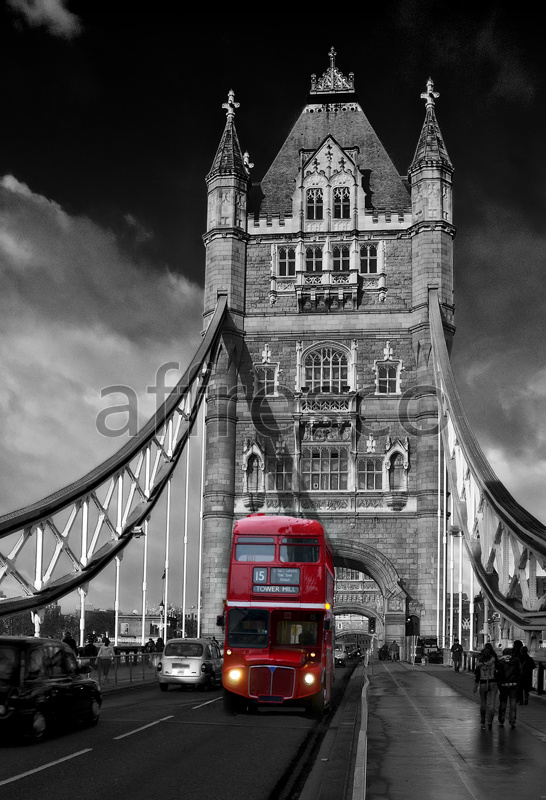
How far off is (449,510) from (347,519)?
4.86m

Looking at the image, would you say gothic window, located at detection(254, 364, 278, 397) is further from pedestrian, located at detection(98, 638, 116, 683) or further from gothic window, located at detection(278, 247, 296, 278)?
pedestrian, located at detection(98, 638, 116, 683)

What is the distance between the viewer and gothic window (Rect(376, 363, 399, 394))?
5412 cm

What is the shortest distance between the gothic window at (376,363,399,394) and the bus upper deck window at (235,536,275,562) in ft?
105

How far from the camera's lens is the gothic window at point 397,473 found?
52.7m

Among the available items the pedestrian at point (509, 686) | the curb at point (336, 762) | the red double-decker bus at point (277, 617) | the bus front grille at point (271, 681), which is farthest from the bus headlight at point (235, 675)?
the pedestrian at point (509, 686)

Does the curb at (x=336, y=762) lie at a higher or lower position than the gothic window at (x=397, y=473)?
lower

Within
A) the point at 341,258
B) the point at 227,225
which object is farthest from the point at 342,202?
the point at 227,225

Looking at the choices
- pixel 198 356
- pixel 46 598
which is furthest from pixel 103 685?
pixel 198 356

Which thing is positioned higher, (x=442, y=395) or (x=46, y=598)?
(x=442, y=395)

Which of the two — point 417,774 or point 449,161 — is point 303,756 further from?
point 449,161

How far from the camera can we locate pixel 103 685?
101 ft

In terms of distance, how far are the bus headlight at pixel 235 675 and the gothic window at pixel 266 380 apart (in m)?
33.1

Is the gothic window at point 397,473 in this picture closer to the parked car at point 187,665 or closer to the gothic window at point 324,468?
the gothic window at point 324,468

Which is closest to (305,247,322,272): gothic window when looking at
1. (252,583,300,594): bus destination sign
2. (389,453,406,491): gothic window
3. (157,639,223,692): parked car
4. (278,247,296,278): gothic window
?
(278,247,296,278): gothic window
